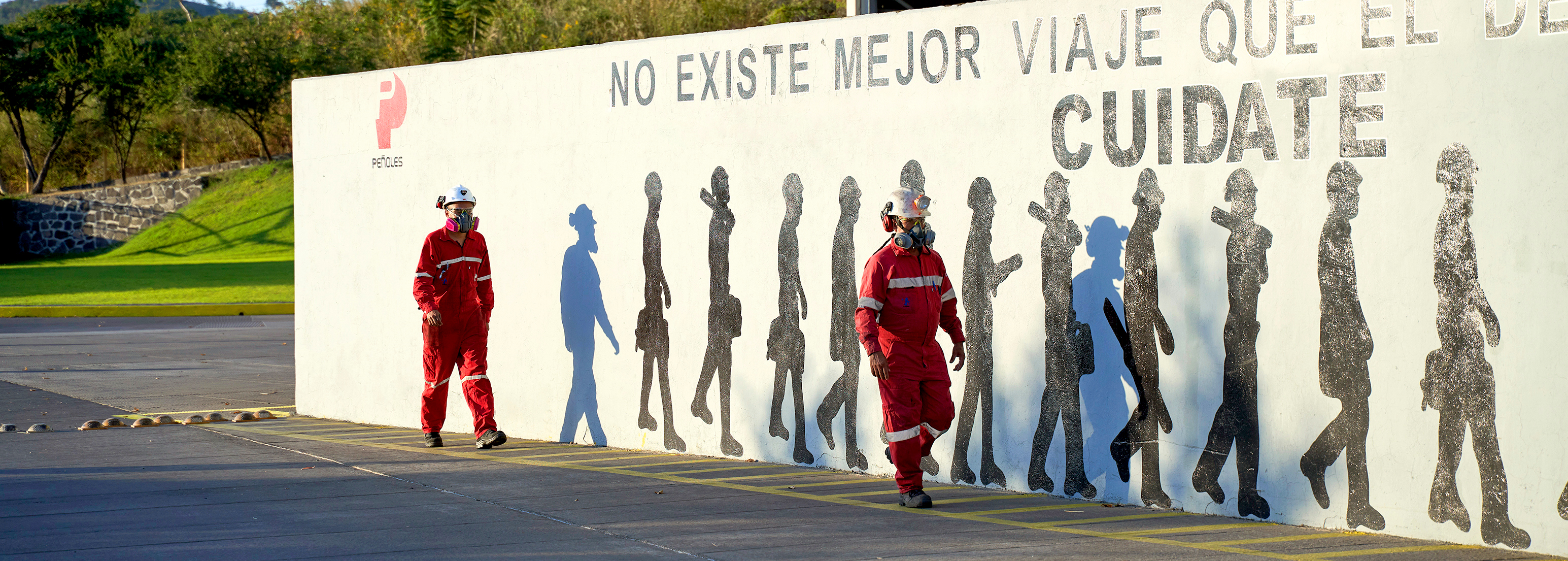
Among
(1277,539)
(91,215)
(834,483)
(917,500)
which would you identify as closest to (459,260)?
(834,483)

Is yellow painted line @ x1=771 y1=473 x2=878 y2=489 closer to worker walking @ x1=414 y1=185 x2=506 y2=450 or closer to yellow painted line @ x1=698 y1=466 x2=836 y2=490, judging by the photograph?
yellow painted line @ x1=698 y1=466 x2=836 y2=490

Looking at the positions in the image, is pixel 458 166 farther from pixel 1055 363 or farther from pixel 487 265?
pixel 1055 363

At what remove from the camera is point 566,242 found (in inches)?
408

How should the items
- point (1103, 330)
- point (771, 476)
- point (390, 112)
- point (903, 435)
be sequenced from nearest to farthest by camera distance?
1. point (903, 435)
2. point (1103, 330)
3. point (771, 476)
4. point (390, 112)

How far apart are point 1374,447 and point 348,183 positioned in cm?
855

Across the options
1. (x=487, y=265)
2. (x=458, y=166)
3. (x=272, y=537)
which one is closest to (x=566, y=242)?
(x=487, y=265)

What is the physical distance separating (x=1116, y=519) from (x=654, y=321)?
3.91 metres

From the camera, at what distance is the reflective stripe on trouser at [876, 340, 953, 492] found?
7445mm

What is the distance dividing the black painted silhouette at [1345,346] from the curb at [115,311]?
21.3 m

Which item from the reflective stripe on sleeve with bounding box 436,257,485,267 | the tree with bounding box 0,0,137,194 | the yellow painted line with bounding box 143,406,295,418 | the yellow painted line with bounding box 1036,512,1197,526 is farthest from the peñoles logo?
the tree with bounding box 0,0,137,194

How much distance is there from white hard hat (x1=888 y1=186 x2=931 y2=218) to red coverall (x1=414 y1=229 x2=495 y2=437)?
391cm

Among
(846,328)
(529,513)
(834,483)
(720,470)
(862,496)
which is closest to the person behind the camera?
(529,513)

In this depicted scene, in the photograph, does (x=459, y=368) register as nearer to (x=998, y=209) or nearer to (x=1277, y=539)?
(x=998, y=209)

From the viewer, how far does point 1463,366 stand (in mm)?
6430
